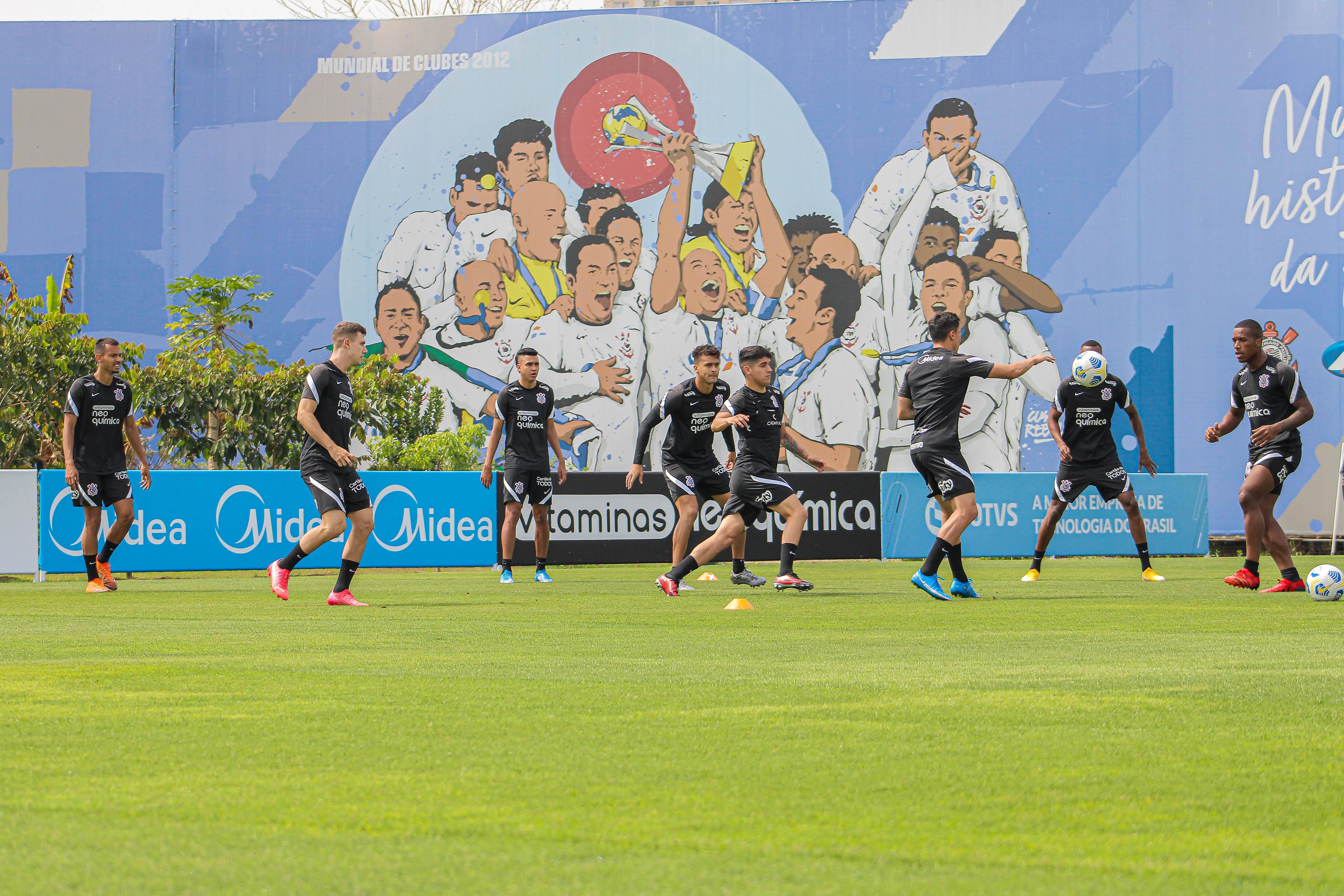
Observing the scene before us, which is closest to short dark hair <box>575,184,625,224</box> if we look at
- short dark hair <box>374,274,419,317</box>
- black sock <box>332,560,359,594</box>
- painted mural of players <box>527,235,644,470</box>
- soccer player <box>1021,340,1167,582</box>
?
painted mural of players <box>527,235,644,470</box>

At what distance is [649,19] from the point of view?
1143 inches

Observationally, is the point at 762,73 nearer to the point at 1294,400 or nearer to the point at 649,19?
the point at 649,19

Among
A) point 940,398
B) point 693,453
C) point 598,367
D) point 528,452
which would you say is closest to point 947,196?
point 598,367

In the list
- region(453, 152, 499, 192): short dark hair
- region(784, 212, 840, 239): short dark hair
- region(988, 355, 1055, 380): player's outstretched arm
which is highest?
region(453, 152, 499, 192): short dark hair

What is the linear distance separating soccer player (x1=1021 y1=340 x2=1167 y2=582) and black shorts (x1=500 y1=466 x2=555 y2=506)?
17.3 ft

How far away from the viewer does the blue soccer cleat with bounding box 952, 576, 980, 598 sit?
1061 centimetres

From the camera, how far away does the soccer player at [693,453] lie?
12.2 meters

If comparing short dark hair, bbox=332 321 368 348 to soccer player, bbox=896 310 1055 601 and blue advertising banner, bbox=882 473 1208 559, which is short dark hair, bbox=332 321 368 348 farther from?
blue advertising banner, bbox=882 473 1208 559

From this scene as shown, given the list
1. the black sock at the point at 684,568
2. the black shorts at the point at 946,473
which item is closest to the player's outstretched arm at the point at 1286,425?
the black shorts at the point at 946,473

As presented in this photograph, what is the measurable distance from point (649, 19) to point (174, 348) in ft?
42.1

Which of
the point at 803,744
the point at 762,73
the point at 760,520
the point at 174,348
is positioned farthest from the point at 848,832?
the point at 762,73

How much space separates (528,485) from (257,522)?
165 inches

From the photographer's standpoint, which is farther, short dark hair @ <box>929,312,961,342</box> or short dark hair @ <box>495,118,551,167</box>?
short dark hair @ <box>495,118,551,167</box>

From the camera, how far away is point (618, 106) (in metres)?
28.9
